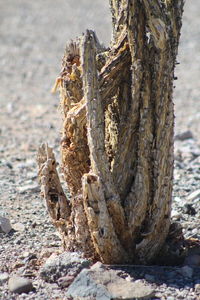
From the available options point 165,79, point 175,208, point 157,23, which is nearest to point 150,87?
point 165,79

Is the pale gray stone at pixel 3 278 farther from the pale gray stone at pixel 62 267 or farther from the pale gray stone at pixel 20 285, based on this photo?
the pale gray stone at pixel 62 267

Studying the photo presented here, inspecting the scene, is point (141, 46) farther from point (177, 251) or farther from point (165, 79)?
point (177, 251)

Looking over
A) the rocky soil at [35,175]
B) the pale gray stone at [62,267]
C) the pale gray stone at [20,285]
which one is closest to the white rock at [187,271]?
the rocky soil at [35,175]

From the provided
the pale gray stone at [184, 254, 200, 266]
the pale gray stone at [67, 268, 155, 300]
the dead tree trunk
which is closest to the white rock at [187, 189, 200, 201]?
the pale gray stone at [184, 254, 200, 266]

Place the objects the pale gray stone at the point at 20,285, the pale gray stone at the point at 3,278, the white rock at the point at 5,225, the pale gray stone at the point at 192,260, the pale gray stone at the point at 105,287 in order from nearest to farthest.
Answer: the pale gray stone at the point at 105,287 → the pale gray stone at the point at 20,285 → the pale gray stone at the point at 3,278 → the pale gray stone at the point at 192,260 → the white rock at the point at 5,225

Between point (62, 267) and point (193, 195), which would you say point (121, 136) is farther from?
point (193, 195)

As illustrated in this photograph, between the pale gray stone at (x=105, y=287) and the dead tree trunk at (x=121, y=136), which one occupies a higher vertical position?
the dead tree trunk at (x=121, y=136)

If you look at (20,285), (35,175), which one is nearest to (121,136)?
(20,285)
